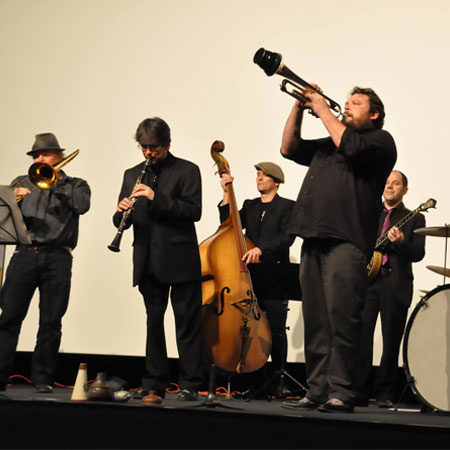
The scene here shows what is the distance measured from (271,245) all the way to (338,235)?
4.43ft

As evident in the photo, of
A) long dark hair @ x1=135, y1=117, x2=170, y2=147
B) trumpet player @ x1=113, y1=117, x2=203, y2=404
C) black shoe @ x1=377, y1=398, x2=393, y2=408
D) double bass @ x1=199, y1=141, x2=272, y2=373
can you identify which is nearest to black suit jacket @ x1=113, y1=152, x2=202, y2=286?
trumpet player @ x1=113, y1=117, x2=203, y2=404

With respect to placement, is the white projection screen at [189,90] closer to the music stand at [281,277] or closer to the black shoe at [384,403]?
the black shoe at [384,403]

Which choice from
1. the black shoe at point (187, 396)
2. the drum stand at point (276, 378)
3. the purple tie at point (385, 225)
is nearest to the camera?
the black shoe at point (187, 396)

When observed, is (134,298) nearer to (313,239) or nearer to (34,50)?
(34,50)

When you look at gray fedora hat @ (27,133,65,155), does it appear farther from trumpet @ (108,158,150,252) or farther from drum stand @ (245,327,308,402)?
drum stand @ (245,327,308,402)

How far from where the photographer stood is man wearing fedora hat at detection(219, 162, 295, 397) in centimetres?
478

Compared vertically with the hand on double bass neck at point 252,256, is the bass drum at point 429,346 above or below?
below

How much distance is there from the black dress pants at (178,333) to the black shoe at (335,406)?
0.89 meters

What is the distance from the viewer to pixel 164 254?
4004 mm

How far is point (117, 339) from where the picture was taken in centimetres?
575

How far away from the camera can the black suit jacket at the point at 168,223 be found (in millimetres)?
3987

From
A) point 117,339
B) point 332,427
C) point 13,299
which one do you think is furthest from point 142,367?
point 332,427

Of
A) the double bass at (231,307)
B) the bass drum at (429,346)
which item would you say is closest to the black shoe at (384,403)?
the bass drum at (429,346)

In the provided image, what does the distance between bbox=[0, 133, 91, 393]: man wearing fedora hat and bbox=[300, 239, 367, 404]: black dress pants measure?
1613 millimetres
